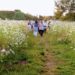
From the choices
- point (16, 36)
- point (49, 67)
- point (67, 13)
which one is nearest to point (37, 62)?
point (49, 67)

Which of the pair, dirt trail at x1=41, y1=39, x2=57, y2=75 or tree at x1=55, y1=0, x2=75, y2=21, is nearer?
dirt trail at x1=41, y1=39, x2=57, y2=75

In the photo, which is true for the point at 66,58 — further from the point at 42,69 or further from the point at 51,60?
the point at 42,69

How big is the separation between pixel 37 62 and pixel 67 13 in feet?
161

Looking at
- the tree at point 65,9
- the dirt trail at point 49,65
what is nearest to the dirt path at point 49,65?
the dirt trail at point 49,65

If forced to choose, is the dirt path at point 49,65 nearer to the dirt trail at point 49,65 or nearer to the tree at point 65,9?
the dirt trail at point 49,65

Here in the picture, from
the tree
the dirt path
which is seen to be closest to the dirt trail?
the dirt path

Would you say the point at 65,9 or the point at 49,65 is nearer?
the point at 49,65

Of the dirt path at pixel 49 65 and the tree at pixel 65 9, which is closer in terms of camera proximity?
the dirt path at pixel 49 65

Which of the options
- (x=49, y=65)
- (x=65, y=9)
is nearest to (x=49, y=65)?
(x=49, y=65)

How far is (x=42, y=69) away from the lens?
14.3m

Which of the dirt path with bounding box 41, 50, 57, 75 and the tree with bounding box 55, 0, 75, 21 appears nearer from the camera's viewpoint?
the dirt path with bounding box 41, 50, 57, 75

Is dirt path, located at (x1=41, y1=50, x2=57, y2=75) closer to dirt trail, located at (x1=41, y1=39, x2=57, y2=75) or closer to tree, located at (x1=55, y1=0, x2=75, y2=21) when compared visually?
dirt trail, located at (x1=41, y1=39, x2=57, y2=75)

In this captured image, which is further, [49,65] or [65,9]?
[65,9]

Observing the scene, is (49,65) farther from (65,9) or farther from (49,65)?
Answer: (65,9)
